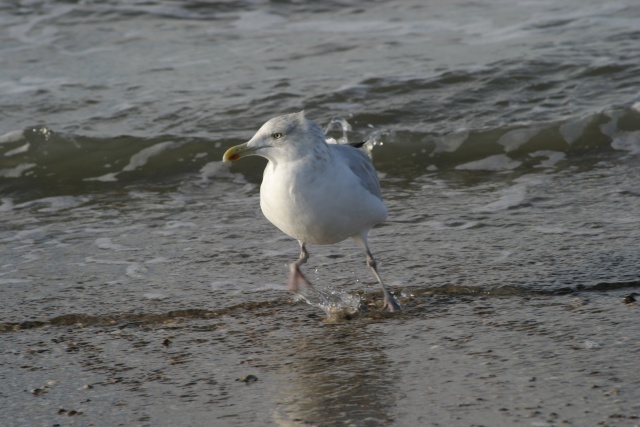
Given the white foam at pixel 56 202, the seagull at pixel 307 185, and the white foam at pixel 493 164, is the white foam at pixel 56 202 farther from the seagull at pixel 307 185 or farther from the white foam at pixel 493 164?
the white foam at pixel 493 164

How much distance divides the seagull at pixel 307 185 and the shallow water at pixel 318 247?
1.42ft

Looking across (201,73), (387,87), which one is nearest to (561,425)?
(387,87)

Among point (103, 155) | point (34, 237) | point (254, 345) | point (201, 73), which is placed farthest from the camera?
point (201, 73)

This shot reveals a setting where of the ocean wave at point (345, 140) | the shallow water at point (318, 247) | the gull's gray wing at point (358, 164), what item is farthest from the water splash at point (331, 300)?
the ocean wave at point (345, 140)

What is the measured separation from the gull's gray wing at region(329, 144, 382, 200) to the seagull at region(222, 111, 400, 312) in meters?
0.15

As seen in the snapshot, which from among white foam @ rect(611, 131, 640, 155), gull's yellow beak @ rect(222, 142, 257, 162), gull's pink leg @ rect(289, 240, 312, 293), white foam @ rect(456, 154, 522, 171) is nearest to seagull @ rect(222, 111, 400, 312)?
gull's yellow beak @ rect(222, 142, 257, 162)

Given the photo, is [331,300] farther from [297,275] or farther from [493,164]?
[493,164]

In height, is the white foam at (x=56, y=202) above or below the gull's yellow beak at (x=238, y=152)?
below

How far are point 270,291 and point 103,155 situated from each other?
11.9 ft

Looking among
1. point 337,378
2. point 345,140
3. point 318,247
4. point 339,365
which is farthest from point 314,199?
point 345,140

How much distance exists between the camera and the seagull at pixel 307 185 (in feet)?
15.2

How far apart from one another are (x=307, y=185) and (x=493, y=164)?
132 inches

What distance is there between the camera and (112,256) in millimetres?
5844

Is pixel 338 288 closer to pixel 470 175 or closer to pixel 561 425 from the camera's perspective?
pixel 561 425
